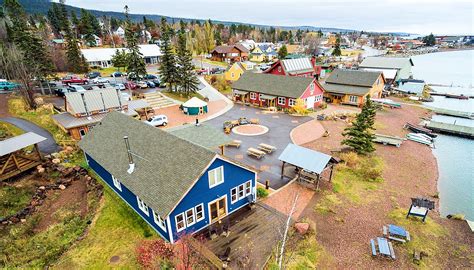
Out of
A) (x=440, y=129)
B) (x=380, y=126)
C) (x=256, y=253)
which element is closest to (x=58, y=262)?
(x=256, y=253)

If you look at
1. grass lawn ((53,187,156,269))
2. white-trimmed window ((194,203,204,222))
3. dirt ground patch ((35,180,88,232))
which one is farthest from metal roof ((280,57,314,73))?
grass lawn ((53,187,156,269))

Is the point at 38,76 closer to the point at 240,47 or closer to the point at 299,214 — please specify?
the point at 299,214

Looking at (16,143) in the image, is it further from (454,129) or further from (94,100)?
(454,129)

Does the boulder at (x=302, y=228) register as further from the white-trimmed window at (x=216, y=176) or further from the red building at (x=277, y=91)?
the red building at (x=277, y=91)

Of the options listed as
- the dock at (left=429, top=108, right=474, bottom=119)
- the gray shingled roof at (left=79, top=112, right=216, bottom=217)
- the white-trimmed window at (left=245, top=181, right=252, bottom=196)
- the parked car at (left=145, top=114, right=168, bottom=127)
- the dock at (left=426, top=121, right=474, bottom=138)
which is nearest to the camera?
the gray shingled roof at (left=79, top=112, right=216, bottom=217)

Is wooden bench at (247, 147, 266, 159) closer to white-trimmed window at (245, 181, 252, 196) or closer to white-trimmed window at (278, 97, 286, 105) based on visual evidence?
white-trimmed window at (245, 181, 252, 196)
